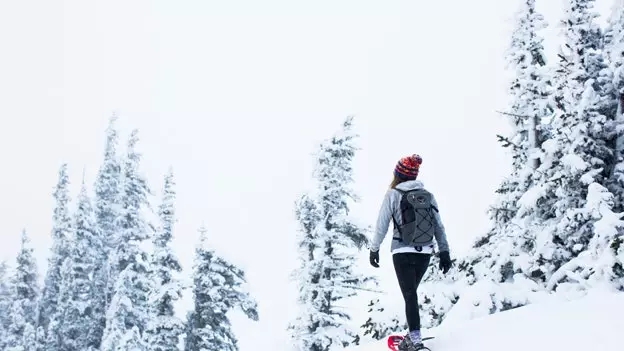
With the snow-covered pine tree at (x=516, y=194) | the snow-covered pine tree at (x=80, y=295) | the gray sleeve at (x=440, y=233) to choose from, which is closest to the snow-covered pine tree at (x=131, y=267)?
the snow-covered pine tree at (x=80, y=295)

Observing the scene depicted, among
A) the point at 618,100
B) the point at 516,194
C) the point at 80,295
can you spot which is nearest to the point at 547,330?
the point at 618,100

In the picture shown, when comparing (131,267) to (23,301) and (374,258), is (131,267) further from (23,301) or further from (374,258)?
(374,258)

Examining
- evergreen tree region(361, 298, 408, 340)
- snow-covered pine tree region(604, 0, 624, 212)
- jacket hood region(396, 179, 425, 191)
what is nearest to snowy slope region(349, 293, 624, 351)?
jacket hood region(396, 179, 425, 191)

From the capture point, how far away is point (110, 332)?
100ft

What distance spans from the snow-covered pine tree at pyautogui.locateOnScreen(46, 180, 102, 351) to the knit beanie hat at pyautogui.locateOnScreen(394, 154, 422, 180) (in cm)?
3199

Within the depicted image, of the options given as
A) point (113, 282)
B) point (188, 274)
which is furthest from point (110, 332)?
point (188, 274)

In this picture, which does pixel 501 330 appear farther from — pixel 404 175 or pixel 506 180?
pixel 506 180

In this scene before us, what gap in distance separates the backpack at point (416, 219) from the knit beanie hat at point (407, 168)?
0.80 feet

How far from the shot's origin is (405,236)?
24.4 ft

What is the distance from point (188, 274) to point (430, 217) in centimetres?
2109

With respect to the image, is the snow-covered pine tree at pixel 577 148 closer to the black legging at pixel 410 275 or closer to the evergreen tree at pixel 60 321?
the black legging at pixel 410 275

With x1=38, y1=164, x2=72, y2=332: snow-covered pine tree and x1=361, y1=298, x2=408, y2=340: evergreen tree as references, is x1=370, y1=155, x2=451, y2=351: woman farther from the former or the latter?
x1=38, y1=164, x2=72, y2=332: snow-covered pine tree

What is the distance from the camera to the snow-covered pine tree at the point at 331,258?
67.6ft

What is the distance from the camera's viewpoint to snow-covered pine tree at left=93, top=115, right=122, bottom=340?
118 ft
